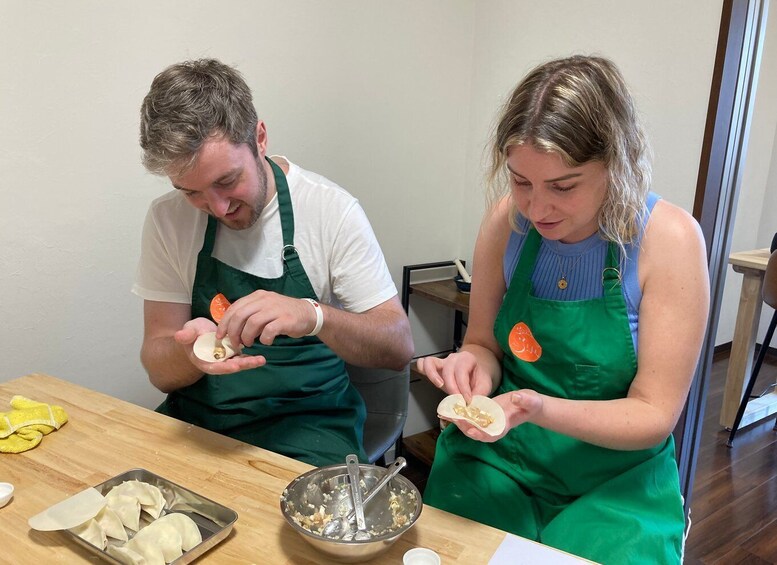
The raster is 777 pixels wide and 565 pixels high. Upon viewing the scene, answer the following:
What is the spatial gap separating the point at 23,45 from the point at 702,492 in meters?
2.88

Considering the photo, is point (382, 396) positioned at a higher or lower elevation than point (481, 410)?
lower

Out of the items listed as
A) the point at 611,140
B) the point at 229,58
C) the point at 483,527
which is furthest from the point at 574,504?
the point at 229,58

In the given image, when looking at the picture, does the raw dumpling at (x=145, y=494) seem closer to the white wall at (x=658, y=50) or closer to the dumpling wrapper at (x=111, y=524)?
the dumpling wrapper at (x=111, y=524)

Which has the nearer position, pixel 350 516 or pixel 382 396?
pixel 350 516

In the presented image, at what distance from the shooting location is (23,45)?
1.49m

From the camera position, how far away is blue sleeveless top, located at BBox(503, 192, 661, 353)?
1.09m

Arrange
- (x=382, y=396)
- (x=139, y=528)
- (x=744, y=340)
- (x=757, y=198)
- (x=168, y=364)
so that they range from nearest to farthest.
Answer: (x=139, y=528)
(x=168, y=364)
(x=382, y=396)
(x=744, y=340)
(x=757, y=198)

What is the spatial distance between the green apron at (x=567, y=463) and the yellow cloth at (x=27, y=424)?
0.78m

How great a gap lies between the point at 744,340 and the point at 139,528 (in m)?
2.94

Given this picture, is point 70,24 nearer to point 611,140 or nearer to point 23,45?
point 23,45

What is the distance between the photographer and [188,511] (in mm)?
915

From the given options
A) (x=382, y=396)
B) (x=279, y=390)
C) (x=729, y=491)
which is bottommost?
(x=729, y=491)

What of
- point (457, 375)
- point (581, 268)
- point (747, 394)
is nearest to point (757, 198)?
point (747, 394)

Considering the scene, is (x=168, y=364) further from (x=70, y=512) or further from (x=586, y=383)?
(x=586, y=383)
